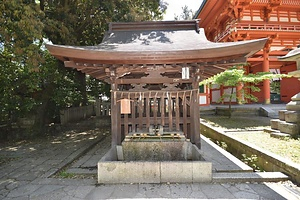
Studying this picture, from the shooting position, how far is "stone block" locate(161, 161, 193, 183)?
133 inches

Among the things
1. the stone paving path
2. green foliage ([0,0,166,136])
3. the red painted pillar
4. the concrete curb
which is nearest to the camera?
the stone paving path

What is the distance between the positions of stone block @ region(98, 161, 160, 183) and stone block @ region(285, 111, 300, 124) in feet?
17.1

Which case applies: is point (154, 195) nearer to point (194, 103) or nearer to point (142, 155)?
point (142, 155)

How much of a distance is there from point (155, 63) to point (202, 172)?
248 centimetres

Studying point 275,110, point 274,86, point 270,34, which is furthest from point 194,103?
point 274,86

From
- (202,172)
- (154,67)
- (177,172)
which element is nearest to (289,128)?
(202,172)

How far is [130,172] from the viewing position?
3395 millimetres

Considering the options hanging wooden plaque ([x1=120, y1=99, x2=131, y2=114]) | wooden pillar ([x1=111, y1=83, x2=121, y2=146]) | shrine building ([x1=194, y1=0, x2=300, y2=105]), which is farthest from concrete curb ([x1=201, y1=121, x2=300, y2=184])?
shrine building ([x1=194, y1=0, x2=300, y2=105])

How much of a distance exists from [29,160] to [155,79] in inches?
174

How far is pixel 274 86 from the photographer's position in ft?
67.5

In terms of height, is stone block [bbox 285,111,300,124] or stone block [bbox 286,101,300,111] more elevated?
stone block [bbox 286,101,300,111]

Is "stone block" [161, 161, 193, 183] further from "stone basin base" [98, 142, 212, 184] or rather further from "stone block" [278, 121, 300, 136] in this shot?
"stone block" [278, 121, 300, 136]

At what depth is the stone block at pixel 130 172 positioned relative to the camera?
338cm

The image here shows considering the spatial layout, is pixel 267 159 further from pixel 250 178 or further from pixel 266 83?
pixel 266 83
